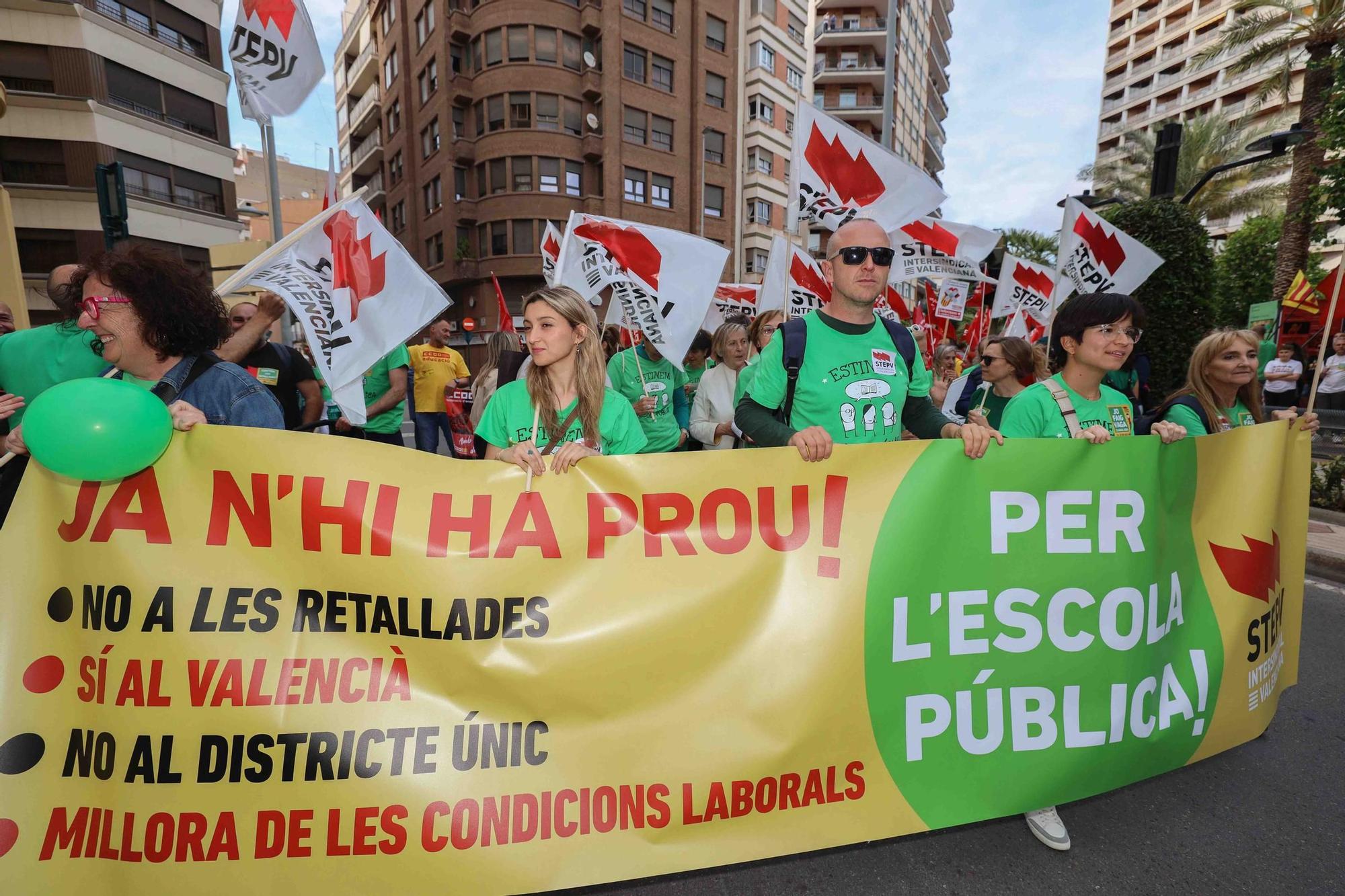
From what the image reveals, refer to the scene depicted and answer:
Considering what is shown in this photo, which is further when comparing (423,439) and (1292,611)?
(423,439)

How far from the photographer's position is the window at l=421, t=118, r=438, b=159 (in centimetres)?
3425

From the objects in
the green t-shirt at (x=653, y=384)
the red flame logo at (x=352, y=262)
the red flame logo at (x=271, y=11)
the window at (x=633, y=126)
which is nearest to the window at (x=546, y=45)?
the window at (x=633, y=126)

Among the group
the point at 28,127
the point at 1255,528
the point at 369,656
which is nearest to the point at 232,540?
the point at 369,656

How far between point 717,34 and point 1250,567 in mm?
38972

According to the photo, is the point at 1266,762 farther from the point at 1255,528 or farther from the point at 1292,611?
the point at 1255,528

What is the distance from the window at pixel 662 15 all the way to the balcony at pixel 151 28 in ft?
64.4

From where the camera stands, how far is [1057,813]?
2455mm

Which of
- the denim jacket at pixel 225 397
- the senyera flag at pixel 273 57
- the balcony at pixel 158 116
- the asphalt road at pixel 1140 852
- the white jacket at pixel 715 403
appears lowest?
the asphalt road at pixel 1140 852

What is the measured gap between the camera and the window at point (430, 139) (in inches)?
1348

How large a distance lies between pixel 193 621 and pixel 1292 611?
4105 mm

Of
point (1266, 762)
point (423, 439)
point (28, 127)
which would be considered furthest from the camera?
point (28, 127)

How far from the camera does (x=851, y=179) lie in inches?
175

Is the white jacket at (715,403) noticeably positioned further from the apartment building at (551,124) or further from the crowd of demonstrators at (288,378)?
the apartment building at (551,124)

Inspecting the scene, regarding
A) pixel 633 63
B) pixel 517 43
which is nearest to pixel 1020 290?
pixel 633 63
